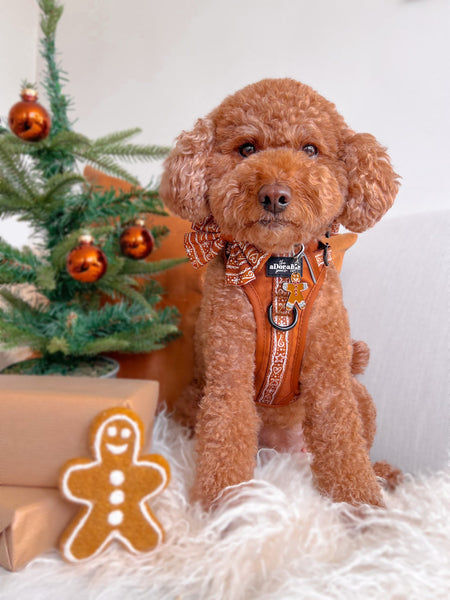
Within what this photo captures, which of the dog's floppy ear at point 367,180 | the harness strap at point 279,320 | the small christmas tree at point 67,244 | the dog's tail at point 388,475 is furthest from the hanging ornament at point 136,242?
the dog's tail at point 388,475

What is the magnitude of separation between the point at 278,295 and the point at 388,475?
383mm

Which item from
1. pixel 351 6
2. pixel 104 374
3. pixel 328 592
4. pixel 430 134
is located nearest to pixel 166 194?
pixel 104 374

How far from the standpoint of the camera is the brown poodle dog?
623mm

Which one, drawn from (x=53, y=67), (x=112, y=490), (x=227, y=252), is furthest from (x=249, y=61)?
(x=112, y=490)

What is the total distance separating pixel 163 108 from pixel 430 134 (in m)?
0.89

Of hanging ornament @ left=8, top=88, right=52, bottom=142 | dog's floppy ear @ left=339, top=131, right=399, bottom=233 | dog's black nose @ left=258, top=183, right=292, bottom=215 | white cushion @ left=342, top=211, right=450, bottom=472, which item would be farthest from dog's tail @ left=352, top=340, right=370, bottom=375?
hanging ornament @ left=8, top=88, right=52, bottom=142

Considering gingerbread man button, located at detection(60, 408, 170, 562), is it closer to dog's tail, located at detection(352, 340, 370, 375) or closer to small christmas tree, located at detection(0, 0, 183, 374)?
small christmas tree, located at detection(0, 0, 183, 374)

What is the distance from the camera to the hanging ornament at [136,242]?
36.4 inches

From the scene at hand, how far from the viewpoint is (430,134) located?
1.09m

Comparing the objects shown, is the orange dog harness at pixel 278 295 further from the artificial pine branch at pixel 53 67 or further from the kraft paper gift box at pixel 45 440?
the artificial pine branch at pixel 53 67

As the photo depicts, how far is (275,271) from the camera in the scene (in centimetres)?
69

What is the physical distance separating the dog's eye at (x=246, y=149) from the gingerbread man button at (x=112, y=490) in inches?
15.7

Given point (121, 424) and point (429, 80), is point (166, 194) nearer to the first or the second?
point (121, 424)

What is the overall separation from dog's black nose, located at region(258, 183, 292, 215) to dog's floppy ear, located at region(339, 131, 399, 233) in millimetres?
126
